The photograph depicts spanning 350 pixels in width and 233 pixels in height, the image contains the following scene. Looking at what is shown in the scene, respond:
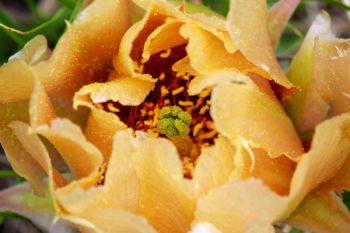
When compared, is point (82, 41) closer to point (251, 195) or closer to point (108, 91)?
point (108, 91)

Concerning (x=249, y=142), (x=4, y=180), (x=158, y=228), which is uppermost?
(x=249, y=142)

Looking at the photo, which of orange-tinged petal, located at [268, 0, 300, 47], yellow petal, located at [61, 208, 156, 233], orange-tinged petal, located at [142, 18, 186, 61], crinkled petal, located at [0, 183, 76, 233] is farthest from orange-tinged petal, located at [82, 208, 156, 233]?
orange-tinged petal, located at [268, 0, 300, 47]

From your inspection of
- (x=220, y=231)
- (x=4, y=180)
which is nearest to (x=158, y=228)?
(x=220, y=231)

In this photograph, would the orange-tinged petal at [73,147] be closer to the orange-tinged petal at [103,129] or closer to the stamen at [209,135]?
the orange-tinged petal at [103,129]

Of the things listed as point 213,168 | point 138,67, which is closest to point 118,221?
point 213,168

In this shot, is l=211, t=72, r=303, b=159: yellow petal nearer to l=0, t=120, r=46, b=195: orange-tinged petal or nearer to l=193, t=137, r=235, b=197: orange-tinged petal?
l=193, t=137, r=235, b=197: orange-tinged petal
